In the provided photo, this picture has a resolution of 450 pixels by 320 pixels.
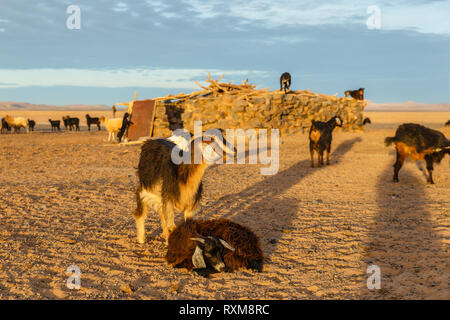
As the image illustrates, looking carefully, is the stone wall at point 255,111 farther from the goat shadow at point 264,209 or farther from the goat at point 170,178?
the goat at point 170,178

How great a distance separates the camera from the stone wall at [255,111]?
855 inches

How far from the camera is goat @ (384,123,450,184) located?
10.9 meters

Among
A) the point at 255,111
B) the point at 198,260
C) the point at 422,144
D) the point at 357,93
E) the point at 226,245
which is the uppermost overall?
the point at 357,93

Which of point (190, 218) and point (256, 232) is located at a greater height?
point (190, 218)

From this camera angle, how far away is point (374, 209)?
832 cm

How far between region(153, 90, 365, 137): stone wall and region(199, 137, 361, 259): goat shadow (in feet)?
31.6

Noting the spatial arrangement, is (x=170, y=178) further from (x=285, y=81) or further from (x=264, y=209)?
(x=285, y=81)

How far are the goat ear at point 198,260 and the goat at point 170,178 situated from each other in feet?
2.84

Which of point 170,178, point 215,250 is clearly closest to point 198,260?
point 215,250

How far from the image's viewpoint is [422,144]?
11047 mm

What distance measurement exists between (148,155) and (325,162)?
1146 centimetres

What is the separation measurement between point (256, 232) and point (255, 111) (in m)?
15.4

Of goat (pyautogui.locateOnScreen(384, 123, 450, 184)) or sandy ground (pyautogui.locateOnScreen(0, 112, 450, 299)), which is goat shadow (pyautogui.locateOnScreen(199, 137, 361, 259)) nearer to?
sandy ground (pyautogui.locateOnScreen(0, 112, 450, 299))
